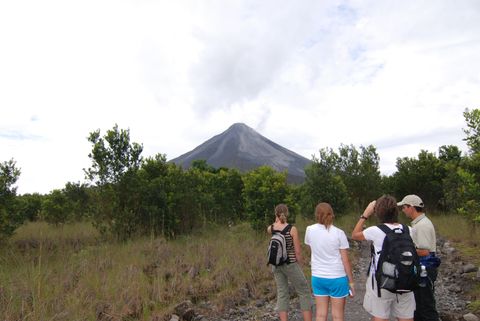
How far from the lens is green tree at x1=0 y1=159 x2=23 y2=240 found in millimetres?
9609

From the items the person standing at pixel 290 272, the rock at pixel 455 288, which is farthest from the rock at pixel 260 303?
the rock at pixel 455 288

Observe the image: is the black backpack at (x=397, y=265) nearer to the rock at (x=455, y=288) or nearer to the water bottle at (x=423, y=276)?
the water bottle at (x=423, y=276)

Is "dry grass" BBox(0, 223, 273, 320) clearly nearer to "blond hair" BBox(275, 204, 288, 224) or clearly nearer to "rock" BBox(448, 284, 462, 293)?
"blond hair" BBox(275, 204, 288, 224)

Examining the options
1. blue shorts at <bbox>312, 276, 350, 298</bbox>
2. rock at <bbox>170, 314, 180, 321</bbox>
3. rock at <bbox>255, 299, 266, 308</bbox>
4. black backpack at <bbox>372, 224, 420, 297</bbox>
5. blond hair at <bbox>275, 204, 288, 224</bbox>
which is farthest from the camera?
rock at <bbox>255, 299, 266, 308</bbox>

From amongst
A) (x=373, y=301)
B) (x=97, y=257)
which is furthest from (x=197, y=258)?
(x=373, y=301)

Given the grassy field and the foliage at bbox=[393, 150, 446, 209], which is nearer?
the grassy field

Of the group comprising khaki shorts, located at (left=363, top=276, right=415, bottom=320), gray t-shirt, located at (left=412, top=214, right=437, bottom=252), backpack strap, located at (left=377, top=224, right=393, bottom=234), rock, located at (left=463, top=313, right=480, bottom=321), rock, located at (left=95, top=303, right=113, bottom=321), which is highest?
backpack strap, located at (left=377, top=224, right=393, bottom=234)

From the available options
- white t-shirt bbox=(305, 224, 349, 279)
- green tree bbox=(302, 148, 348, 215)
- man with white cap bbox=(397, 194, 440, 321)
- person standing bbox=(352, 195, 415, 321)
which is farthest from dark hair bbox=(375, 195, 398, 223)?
green tree bbox=(302, 148, 348, 215)

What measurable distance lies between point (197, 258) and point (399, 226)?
5.84 meters

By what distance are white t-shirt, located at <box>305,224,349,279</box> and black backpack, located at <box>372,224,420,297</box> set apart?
0.59 metres

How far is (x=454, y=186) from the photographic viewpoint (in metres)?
16.8

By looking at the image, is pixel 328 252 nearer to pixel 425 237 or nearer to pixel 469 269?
pixel 425 237

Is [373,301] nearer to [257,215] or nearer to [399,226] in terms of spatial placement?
[399,226]

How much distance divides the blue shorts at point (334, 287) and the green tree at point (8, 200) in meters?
8.91
